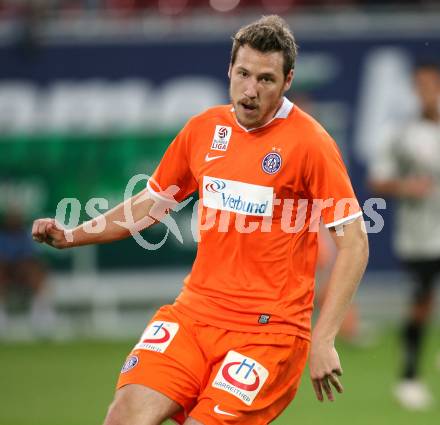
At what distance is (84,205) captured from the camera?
12.2 metres

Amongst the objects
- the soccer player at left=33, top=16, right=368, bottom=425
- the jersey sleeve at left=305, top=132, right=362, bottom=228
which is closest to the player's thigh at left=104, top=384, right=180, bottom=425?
the soccer player at left=33, top=16, right=368, bottom=425

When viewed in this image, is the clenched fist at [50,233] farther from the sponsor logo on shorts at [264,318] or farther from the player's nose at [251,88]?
the player's nose at [251,88]

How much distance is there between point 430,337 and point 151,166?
362cm

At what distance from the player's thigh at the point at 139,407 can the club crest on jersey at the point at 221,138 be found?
120 cm

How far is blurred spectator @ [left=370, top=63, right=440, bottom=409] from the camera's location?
31.0ft

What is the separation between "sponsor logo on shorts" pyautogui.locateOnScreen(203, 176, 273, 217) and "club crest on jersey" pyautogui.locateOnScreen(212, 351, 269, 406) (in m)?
0.67

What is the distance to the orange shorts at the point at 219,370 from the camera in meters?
5.04

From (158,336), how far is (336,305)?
2.96 ft

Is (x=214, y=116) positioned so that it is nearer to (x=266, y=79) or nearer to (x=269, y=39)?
(x=266, y=79)

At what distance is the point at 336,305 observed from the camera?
16.2ft

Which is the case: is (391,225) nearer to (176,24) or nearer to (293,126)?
(176,24)

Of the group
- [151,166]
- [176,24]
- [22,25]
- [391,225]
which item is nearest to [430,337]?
[391,225]

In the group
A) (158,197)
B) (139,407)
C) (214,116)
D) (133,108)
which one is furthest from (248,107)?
(133,108)

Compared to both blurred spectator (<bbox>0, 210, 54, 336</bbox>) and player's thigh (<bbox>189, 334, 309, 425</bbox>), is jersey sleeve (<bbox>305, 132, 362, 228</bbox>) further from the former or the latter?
blurred spectator (<bbox>0, 210, 54, 336</bbox>)
